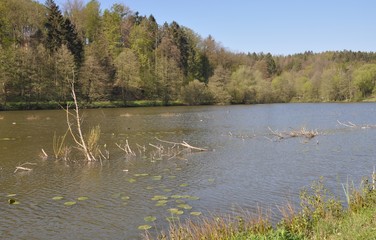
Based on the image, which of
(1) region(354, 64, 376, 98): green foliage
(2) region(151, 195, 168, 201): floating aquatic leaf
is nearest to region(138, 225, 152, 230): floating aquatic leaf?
(2) region(151, 195, 168, 201): floating aquatic leaf

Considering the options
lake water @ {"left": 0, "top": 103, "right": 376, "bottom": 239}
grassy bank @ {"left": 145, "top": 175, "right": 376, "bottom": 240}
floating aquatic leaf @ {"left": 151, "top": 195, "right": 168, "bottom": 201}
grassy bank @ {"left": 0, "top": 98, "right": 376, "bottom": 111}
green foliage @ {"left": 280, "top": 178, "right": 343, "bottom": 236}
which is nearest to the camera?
grassy bank @ {"left": 145, "top": 175, "right": 376, "bottom": 240}

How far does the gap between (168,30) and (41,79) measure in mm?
51585

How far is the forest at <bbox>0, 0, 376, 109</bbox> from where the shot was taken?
8169cm

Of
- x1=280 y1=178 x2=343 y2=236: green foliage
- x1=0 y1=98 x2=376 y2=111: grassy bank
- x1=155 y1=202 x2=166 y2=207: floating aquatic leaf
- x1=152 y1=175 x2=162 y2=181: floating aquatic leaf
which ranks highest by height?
x1=0 y1=98 x2=376 y2=111: grassy bank

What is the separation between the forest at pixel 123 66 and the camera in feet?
268

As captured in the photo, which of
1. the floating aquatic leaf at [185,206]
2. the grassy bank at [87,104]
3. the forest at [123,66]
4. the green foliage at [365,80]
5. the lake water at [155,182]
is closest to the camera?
the lake water at [155,182]

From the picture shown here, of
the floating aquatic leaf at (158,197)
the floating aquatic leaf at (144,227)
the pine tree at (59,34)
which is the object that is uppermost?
the pine tree at (59,34)

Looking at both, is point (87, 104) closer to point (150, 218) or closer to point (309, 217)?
point (150, 218)

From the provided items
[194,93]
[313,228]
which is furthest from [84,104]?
[313,228]

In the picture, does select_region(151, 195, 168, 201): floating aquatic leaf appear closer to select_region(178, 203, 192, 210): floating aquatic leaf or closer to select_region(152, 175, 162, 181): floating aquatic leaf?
select_region(178, 203, 192, 210): floating aquatic leaf

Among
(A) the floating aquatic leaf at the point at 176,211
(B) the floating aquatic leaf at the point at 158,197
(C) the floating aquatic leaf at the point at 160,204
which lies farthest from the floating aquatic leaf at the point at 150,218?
(B) the floating aquatic leaf at the point at 158,197

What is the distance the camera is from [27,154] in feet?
87.0

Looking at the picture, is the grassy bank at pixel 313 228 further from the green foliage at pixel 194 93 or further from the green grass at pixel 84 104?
the green foliage at pixel 194 93

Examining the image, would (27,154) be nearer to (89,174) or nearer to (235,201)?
(89,174)
